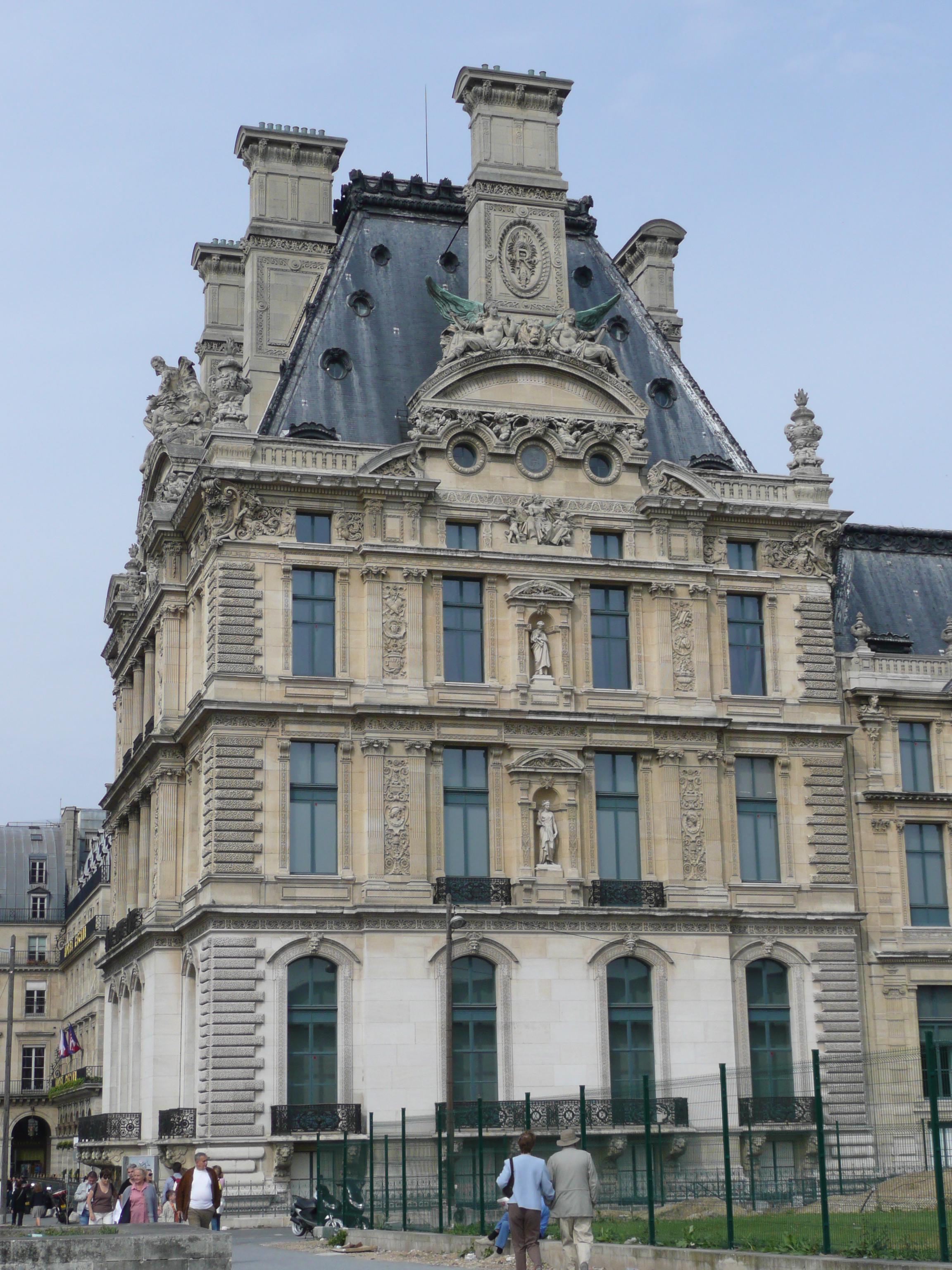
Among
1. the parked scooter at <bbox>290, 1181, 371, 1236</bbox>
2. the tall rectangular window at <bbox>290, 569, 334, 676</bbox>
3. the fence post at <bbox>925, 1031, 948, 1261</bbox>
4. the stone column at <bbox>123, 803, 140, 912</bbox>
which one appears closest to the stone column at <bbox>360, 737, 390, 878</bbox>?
the tall rectangular window at <bbox>290, 569, 334, 676</bbox>

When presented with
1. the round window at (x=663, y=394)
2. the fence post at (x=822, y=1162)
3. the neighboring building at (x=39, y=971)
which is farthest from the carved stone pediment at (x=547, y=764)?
the neighboring building at (x=39, y=971)

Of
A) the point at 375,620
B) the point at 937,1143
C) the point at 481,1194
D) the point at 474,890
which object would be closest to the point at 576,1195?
the point at 937,1143

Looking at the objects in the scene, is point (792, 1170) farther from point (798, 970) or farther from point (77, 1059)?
point (77, 1059)

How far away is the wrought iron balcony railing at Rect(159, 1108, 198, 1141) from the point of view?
45.4 meters

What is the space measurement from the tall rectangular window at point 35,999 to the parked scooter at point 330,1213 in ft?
246

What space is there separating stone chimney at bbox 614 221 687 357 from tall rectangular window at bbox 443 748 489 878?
17.8 meters

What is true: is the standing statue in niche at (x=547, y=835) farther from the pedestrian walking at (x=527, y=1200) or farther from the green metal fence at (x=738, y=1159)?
the pedestrian walking at (x=527, y=1200)

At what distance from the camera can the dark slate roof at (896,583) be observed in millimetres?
56656

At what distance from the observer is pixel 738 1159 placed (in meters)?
35.2

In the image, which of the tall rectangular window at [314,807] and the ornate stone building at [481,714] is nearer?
the ornate stone building at [481,714]

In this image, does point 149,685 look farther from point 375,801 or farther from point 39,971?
point 39,971

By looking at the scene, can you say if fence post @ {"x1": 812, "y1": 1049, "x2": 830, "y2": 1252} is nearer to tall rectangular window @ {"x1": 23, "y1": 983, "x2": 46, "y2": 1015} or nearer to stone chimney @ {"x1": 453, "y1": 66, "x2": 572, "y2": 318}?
stone chimney @ {"x1": 453, "y1": 66, "x2": 572, "y2": 318}

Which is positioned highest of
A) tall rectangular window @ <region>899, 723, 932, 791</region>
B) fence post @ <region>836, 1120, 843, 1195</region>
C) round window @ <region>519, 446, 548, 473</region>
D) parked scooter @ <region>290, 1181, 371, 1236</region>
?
round window @ <region>519, 446, 548, 473</region>

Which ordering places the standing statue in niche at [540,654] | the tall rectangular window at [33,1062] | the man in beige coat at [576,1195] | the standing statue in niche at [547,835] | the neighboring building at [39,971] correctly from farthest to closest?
the tall rectangular window at [33,1062] < the neighboring building at [39,971] < the standing statue in niche at [540,654] < the standing statue in niche at [547,835] < the man in beige coat at [576,1195]
